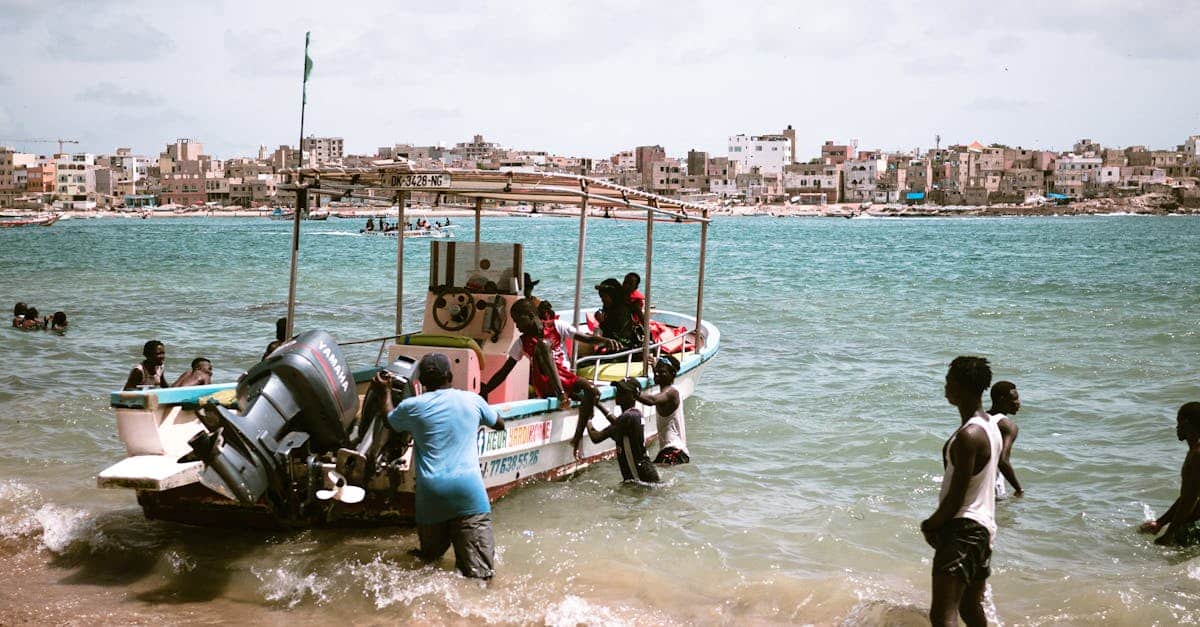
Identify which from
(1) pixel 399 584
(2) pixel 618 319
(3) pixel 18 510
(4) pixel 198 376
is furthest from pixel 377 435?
(2) pixel 618 319

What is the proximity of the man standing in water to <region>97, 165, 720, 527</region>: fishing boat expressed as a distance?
376 cm

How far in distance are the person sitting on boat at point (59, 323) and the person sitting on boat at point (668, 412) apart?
51.9 feet

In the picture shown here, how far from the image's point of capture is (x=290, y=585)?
7.70 m

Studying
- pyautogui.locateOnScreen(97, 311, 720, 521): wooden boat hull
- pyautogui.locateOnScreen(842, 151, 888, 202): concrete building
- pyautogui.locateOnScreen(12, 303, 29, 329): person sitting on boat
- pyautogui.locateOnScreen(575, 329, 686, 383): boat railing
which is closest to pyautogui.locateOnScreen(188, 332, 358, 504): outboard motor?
pyautogui.locateOnScreen(97, 311, 720, 521): wooden boat hull

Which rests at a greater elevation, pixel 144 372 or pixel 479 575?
pixel 144 372

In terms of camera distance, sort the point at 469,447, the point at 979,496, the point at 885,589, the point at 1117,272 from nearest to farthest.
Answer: the point at 979,496 < the point at 469,447 < the point at 885,589 < the point at 1117,272

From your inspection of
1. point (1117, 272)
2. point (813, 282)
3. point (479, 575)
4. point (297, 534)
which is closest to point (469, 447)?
point (479, 575)

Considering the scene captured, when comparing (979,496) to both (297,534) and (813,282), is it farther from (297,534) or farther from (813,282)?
(813,282)

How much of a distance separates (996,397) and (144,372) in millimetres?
7205

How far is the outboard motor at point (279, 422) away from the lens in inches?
270

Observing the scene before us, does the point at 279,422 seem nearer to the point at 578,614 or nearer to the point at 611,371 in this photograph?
the point at 578,614

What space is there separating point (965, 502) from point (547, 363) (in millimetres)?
4940

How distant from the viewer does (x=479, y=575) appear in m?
7.39

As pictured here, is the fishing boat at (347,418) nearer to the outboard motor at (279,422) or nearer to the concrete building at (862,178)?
the outboard motor at (279,422)
